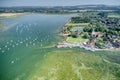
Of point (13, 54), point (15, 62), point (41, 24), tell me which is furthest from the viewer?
point (41, 24)

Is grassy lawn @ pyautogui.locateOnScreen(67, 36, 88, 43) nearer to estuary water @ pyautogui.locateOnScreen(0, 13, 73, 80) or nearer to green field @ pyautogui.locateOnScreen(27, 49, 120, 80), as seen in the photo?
estuary water @ pyautogui.locateOnScreen(0, 13, 73, 80)

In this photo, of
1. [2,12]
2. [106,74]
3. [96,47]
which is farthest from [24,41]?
[2,12]

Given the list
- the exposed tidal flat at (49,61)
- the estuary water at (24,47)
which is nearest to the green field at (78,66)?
the exposed tidal flat at (49,61)

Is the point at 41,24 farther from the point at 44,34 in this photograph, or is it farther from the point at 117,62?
the point at 117,62

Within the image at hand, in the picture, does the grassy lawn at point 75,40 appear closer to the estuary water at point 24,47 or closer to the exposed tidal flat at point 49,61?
the exposed tidal flat at point 49,61

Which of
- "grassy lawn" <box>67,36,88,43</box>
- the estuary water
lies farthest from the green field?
"grassy lawn" <box>67,36,88,43</box>

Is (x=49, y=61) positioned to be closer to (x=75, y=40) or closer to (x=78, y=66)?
(x=78, y=66)
